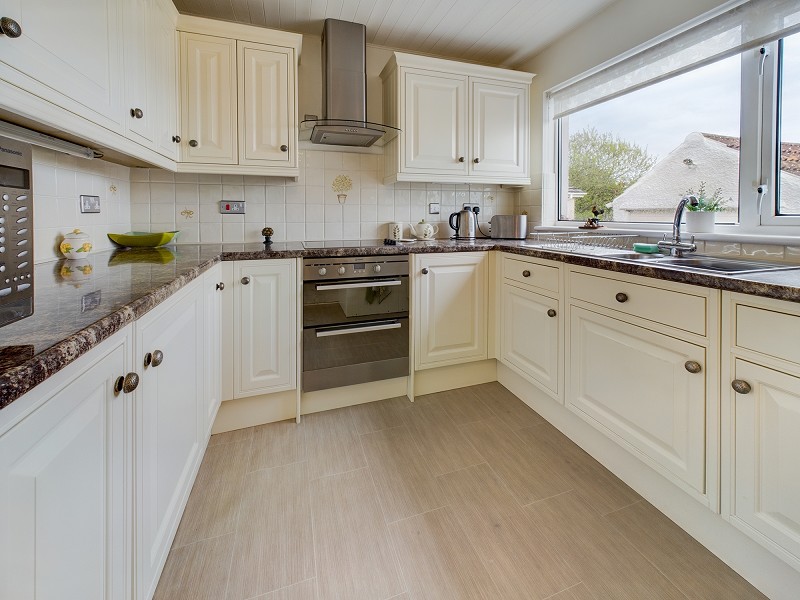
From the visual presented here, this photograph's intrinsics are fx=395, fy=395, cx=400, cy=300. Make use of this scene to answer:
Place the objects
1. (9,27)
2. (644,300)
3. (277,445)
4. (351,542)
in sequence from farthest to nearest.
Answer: (277,445)
(644,300)
(351,542)
(9,27)

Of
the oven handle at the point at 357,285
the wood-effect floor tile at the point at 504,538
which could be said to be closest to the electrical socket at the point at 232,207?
the oven handle at the point at 357,285

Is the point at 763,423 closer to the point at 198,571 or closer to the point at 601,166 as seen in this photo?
the point at 198,571

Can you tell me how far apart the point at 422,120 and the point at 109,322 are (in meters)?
2.34

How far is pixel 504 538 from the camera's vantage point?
135 cm

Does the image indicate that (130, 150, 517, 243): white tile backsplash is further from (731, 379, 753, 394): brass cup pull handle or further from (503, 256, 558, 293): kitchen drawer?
(731, 379, 753, 394): brass cup pull handle

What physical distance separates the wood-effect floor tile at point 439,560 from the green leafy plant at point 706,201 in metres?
1.77

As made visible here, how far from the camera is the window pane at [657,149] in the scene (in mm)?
1854

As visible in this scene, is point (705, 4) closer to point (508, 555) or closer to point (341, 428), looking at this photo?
point (508, 555)

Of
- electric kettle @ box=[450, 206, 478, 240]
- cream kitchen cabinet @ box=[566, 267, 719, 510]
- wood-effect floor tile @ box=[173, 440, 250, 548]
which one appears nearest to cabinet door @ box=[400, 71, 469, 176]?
electric kettle @ box=[450, 206, 478, 240]

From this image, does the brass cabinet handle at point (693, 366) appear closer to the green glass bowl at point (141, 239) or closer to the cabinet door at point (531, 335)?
the cabinet door at point (531, 335)

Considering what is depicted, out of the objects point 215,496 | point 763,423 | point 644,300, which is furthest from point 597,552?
point 215,496

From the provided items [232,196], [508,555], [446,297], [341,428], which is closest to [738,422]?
[508,555]

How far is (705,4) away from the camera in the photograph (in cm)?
181

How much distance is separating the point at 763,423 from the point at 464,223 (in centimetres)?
211
